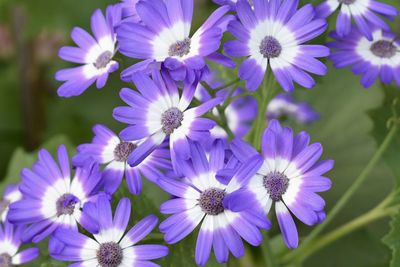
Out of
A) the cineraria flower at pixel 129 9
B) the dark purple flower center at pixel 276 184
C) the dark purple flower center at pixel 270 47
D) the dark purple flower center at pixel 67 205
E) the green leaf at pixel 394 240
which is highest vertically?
the cineraria flower at pixel 129 9

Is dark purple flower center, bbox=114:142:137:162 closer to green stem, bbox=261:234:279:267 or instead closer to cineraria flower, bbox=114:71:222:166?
cineraria flower, bbox=114:71:222:166

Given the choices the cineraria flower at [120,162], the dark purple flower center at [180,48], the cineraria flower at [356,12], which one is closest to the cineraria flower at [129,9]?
the dark purple flower center at [180,48]

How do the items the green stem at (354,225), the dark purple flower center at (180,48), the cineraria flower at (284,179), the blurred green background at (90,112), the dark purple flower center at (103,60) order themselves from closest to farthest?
the cineraria flower at (284,179) → the dark purple flower center at (180,48) → the dark purple flower center at (103,60) → the green stem at (354,225) → the blurred green background at (90,112)

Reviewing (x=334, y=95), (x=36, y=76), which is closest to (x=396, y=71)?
(x=334, y=95)

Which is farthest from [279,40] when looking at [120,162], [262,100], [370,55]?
[120,162]

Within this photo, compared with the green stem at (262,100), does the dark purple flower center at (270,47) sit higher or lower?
higher

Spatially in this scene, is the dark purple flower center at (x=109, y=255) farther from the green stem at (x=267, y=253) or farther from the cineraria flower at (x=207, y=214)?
the green stem at (x=267, y=253)

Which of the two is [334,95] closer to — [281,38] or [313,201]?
[281,38]

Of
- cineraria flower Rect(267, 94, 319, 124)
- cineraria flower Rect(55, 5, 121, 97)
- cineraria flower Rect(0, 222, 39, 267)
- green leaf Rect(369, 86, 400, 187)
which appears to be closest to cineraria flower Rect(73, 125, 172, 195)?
cineraria flower Rect(55, 5, 121, 97)
